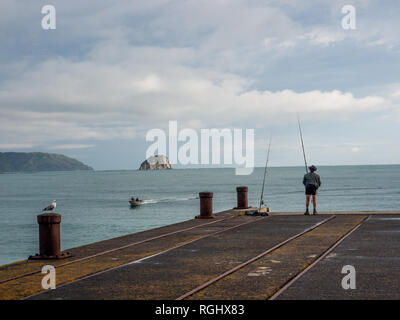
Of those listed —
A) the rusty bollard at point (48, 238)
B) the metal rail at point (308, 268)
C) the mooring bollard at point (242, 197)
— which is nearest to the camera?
the metal rail at point (308, 268)

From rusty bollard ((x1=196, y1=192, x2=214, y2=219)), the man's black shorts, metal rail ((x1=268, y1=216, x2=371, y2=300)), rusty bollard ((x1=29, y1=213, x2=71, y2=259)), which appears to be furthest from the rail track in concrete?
rusty bollard ((x1=196, y1=192, x2=214, y2=219))

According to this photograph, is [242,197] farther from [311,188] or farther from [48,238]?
[48,238]

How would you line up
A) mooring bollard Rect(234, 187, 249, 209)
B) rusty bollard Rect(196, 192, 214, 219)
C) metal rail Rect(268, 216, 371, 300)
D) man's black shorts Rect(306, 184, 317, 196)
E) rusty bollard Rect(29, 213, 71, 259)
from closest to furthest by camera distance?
metal rail Rect(268, 216, 371, 300)
rusty bollard Rect(29, 213, 71, 259)
rusty bollard Rect(196, 192, 214, 219)
man's black shorts Rect(306, 184, 317, 196)
mooring bollard Rect(234, 187, 249, 209)

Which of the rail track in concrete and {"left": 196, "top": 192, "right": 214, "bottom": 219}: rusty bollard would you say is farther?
{"left": 196, "top": 192, "right": 214, "bottom": 219}: rusty bollard

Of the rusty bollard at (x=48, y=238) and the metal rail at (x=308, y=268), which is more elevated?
the rusty bollard at (x=48, y=238)

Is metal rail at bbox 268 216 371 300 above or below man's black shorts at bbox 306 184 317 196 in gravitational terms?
below

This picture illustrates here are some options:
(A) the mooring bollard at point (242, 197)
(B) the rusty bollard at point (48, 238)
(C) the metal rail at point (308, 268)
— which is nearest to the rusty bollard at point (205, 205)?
(A) the mooring bollard at point (242, 197)

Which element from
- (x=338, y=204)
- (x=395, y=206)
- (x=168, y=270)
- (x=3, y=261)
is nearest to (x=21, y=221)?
(x=3, y=261)

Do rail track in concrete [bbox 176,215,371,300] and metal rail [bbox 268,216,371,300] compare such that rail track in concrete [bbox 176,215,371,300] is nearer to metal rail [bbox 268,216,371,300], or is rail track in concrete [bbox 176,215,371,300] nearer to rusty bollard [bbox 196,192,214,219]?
metal rail [bbox 268,216,371,300]

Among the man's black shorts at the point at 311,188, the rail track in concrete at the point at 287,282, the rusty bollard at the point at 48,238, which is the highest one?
the man's black shorts at the point at 311,188

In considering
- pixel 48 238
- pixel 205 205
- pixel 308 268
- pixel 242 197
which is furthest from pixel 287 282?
pixel 242 197

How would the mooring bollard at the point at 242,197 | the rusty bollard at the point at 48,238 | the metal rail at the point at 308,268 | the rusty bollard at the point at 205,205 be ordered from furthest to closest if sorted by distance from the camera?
the mooring bollard at the point at 242,197, the rusty bollard at the point at 205,205, the rusty bollard at the point at 48,238, the metal rail at the point at 308,268

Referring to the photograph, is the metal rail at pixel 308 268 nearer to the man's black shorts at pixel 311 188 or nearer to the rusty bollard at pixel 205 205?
the man's black shorts at pixel 311 188
